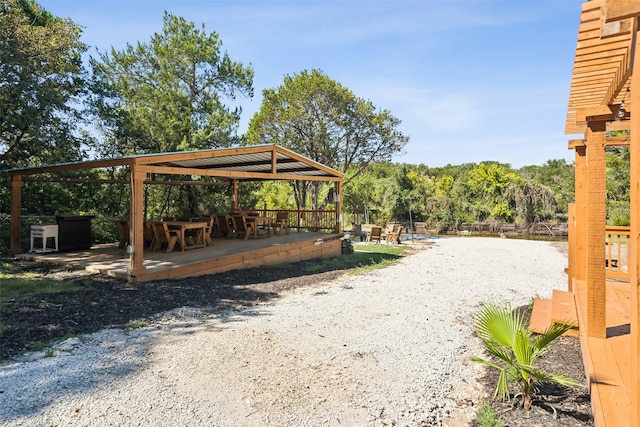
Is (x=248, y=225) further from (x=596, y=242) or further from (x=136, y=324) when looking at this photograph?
(x=596, y=242)

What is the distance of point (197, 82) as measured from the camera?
1712cm

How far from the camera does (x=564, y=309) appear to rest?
4.68 meters

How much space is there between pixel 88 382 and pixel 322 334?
2524 millimetres

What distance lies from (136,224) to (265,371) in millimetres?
4582

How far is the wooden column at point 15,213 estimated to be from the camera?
9.50 m

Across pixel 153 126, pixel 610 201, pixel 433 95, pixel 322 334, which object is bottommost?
pixel 322 334

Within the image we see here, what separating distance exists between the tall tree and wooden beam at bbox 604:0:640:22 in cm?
1376

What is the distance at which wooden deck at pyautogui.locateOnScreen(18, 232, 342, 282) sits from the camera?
774 cm

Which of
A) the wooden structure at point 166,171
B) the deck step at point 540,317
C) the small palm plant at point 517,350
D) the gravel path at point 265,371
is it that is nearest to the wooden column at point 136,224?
the wooden structure at point 166,171

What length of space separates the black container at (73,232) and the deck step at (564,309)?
10.7 m

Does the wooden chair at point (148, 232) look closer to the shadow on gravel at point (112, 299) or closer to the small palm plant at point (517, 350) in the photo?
the shadow on gravel at point (112, 299)

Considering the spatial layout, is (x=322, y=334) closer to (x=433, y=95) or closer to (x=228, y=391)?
(x=228, y=391)

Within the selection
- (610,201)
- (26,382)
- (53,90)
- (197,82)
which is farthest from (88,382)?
(610,201)

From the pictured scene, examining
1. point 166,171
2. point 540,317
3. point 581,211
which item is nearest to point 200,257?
point 166,171
